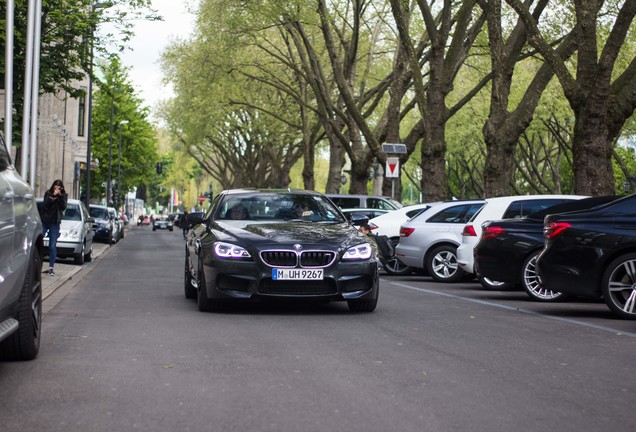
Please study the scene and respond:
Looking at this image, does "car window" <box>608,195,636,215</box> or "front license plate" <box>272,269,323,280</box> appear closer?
"front license plate" <box>272,269,323,280</box>

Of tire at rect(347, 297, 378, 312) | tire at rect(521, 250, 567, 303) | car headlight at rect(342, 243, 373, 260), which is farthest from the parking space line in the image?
car headlight at rect(342, 243, 373, 260)

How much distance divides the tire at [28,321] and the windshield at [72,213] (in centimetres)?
1917

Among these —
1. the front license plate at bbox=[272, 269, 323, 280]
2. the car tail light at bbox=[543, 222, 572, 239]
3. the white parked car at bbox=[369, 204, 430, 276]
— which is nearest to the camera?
the front license plate at bbox=[272, 269, 323, 280]

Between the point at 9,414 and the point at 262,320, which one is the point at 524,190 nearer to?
the point at 262,320

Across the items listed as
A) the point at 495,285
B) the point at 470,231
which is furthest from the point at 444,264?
the point at 495,285

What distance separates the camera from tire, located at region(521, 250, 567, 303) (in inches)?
610

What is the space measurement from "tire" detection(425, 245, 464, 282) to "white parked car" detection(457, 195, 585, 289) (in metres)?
1.48

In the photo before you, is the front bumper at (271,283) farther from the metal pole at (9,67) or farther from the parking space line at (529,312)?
the metal pole at (9,67)

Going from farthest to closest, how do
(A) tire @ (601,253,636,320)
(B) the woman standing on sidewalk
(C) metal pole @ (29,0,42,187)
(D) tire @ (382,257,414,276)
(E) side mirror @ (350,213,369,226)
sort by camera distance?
(D) tire @ (382,257,414,276) → (C) metal pole @ (29,0,42,187) → (B) the woman standing on sidewalk → (E) side mirror @ (350,213,369,226) → (A) tire @ (601,253,636,320)

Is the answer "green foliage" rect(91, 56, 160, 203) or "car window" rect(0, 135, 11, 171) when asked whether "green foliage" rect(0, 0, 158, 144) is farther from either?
"green foliage" rect(91, 56, 160, 203)

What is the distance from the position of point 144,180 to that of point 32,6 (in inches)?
2752

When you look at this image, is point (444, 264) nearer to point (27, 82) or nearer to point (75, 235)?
point (27, 82)

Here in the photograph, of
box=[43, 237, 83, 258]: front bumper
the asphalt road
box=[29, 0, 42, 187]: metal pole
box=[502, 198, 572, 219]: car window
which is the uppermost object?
box=[29, 0, 42, 187]: metal pole

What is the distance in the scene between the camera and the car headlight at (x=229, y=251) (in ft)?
40.0
